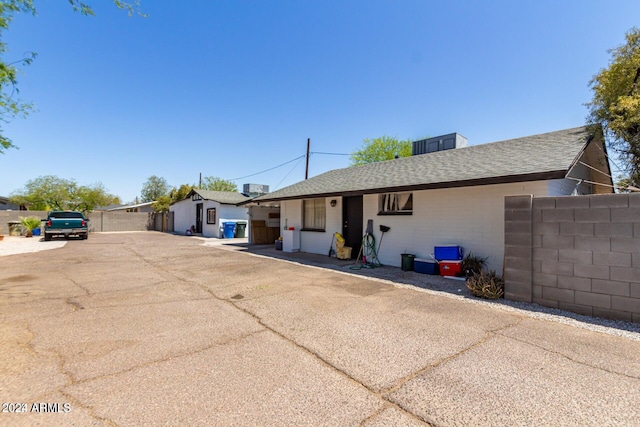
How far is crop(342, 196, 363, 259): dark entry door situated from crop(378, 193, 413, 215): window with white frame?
94 centimetres

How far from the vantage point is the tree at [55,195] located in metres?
28.8

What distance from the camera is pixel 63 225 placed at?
1644 cm

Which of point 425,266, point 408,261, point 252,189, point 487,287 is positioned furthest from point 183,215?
point 487,287

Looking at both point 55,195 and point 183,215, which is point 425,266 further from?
point 55,195

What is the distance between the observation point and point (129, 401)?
2.10 metres

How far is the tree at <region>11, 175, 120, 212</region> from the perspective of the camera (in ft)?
94.4

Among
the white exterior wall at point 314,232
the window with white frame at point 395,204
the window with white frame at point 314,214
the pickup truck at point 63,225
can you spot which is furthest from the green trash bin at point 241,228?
the window with white frame at point 395,204

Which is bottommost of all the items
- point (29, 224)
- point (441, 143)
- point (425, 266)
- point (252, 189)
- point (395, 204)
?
point (425, 266)

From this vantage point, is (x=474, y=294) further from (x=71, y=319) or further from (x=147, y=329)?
(x=71, y=319)

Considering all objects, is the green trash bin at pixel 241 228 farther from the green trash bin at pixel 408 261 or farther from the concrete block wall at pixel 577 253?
the concrete block wall at pixel 577 253

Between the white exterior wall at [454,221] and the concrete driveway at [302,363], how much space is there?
7.59ft

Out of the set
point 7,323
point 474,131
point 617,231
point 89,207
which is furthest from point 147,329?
point 89,207

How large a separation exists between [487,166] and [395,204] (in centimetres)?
264

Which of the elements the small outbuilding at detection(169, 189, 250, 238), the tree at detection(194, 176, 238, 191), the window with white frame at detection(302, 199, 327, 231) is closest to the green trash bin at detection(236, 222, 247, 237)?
the small outbuilding at detection(169, 189, 250, 238)
